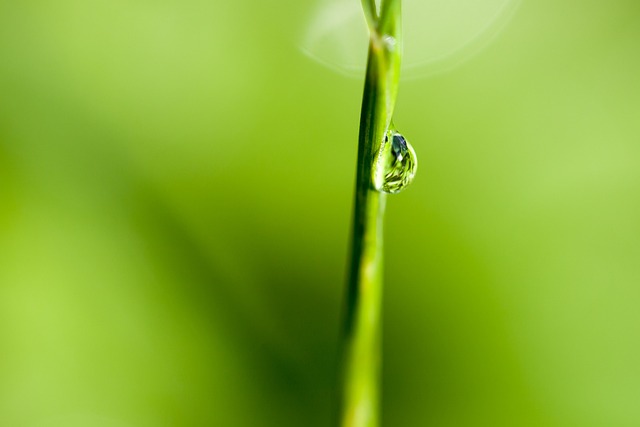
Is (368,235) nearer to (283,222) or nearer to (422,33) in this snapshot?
(283,222)

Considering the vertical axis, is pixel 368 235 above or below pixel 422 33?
below

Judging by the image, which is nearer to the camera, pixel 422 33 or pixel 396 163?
pixel 396 163

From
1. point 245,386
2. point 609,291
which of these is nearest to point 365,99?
point 245,386

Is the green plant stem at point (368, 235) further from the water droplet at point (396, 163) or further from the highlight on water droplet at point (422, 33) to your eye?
the highlight on water droplet at point (422, 33)

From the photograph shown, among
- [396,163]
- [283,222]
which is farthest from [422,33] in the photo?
[396,163]

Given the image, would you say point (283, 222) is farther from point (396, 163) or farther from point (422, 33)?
point (396, 163)
